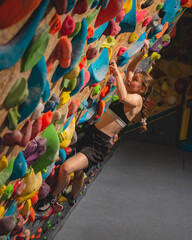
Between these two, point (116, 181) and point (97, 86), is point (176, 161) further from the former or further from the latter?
point (97, 86)

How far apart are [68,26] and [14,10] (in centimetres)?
35

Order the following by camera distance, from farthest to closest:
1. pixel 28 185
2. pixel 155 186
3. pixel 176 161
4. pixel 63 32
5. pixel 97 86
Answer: pixel 176 161 → pixel 155 186 → pixel 97 86 → pixel 28 185 → pixel 63 32

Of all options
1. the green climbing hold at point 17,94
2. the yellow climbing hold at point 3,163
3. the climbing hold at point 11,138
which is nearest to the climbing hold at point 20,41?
the green climbing hold at point 17,94

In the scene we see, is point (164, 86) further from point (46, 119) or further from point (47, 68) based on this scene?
point (47, 68)

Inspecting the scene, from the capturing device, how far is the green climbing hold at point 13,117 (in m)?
1.19

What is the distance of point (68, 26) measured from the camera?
47.1 inches

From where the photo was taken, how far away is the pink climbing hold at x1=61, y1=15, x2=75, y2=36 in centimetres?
118

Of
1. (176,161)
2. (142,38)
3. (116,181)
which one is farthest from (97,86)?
(176,161)

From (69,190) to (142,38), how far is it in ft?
5.10

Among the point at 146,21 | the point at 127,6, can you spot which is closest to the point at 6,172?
the point at 127,6

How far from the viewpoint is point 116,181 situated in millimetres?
5148

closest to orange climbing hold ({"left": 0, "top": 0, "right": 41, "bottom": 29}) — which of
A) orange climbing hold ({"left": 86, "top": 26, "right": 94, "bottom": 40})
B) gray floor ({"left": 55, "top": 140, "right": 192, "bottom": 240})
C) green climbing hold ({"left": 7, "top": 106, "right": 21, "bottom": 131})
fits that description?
green climbing hold ({"left": 7, "top": 106, "right": 21, "bottom": 131})

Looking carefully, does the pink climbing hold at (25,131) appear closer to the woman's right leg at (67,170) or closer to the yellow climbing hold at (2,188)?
the yellow climbing hold at (2,188)

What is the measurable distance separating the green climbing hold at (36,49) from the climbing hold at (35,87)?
0.18ft
